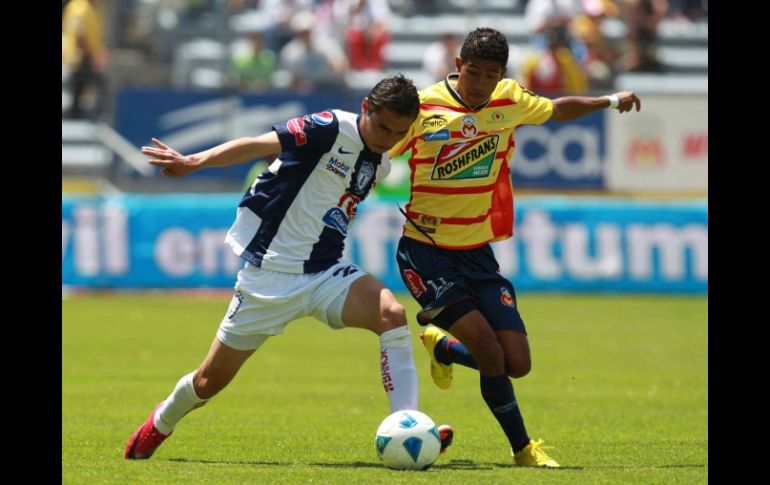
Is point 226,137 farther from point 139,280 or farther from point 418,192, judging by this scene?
point 418,192

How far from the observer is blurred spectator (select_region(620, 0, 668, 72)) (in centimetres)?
2406

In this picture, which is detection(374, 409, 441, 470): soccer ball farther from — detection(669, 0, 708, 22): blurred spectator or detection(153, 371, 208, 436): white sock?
detection(669, 0, 708, 22): blurred spectator

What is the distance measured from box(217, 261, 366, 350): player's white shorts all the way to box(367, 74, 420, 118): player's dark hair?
3.41 ft

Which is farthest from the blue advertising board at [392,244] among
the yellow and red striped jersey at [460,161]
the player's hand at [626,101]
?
the yellow and red striped jersey at [460,161]

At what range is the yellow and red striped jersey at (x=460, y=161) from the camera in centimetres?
820

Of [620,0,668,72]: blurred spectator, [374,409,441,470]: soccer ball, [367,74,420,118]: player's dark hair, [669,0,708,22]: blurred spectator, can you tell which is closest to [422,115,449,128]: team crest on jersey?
[367,74,420,118]: player's dark hair

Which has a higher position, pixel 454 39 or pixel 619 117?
pixel 454 39

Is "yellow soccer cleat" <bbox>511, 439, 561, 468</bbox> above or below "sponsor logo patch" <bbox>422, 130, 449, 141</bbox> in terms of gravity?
below

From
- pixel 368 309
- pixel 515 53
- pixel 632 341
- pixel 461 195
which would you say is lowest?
pixel 632 341
